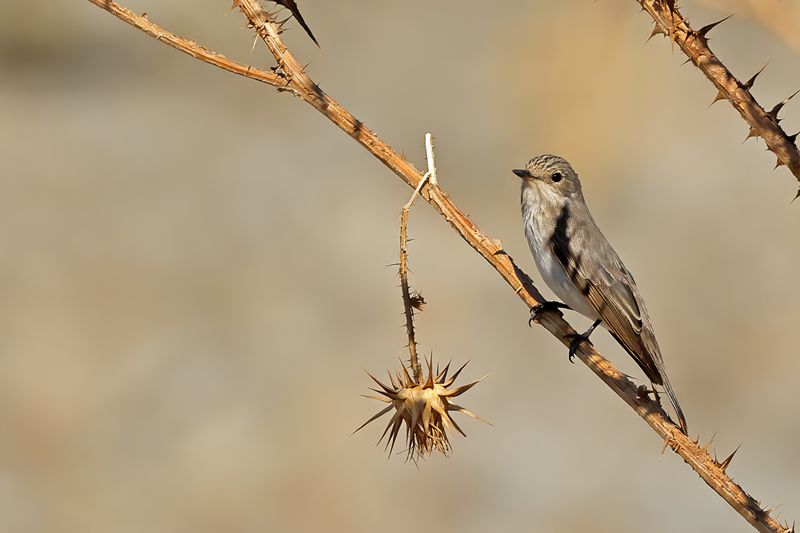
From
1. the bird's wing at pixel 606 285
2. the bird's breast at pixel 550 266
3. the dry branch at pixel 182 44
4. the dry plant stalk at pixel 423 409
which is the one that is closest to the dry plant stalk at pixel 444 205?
the dry branch at pixel 182 44

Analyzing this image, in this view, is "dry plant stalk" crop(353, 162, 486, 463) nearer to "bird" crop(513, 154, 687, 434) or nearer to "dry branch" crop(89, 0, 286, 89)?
"dry branch" crop(89, 0, 286, 89)

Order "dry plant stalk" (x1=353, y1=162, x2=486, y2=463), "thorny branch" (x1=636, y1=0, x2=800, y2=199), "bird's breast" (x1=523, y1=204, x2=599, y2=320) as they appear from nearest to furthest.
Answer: "thorny branch" (x1=636, y1=0, x2=800, y2=199) < "dry plant stalk" (x1=353, y1=162, x2=486, y2=463) < "bird's breast" (x1=523, y1=204, x2=599, y2=320)

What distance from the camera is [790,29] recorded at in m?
2.50

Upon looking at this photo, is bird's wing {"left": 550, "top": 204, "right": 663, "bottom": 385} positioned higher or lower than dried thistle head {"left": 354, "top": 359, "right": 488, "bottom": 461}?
higher

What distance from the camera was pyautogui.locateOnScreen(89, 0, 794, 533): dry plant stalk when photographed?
2689 mm

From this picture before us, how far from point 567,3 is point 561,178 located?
221 inches

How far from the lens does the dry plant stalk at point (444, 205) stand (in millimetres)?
2689

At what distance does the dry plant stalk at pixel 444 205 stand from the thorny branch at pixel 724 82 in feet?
0.21

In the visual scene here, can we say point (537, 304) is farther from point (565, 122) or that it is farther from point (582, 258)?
point (565, 122)

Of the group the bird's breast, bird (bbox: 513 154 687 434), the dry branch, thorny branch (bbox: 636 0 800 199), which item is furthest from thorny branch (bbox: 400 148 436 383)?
the bird's breast

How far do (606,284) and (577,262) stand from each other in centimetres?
19

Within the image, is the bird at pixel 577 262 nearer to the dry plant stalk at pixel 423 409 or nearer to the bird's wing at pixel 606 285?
the bird's wing at pixel 606 285

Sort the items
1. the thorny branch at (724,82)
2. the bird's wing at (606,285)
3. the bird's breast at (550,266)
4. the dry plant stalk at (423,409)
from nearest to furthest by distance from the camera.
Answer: the thorny branch at (724,82) < the dry plant stalk at (423,409) < the bird's wing at (606,285) < the bird's breast at (550,266)

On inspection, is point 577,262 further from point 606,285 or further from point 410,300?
point 410,300
